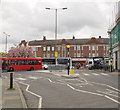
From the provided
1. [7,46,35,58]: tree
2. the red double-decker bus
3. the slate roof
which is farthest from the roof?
the red double-decker bus

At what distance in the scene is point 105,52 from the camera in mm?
74812

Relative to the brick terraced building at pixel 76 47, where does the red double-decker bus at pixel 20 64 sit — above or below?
below

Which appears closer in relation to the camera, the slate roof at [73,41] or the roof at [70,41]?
the roof at [70,41]

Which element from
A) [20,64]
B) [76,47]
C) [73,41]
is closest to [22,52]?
[73,41]

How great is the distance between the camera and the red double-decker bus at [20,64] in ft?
105

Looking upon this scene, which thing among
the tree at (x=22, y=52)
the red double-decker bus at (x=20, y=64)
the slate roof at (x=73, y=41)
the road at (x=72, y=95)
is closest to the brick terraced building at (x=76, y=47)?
the slate roof at (x=73, y=41)

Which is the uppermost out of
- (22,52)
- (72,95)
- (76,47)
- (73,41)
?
(73,41)

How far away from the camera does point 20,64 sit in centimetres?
3456

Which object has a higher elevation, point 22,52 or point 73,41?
point 73,41

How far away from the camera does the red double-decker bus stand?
32.1 metres

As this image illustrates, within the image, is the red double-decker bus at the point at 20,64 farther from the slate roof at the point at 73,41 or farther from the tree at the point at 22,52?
the slate roof at the point at 73,41

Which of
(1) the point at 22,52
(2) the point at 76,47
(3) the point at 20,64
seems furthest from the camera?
(1) the point at 22,52

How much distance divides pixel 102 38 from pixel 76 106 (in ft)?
246

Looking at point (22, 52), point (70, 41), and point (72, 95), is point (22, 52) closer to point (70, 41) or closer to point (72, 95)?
point (70, 41)
